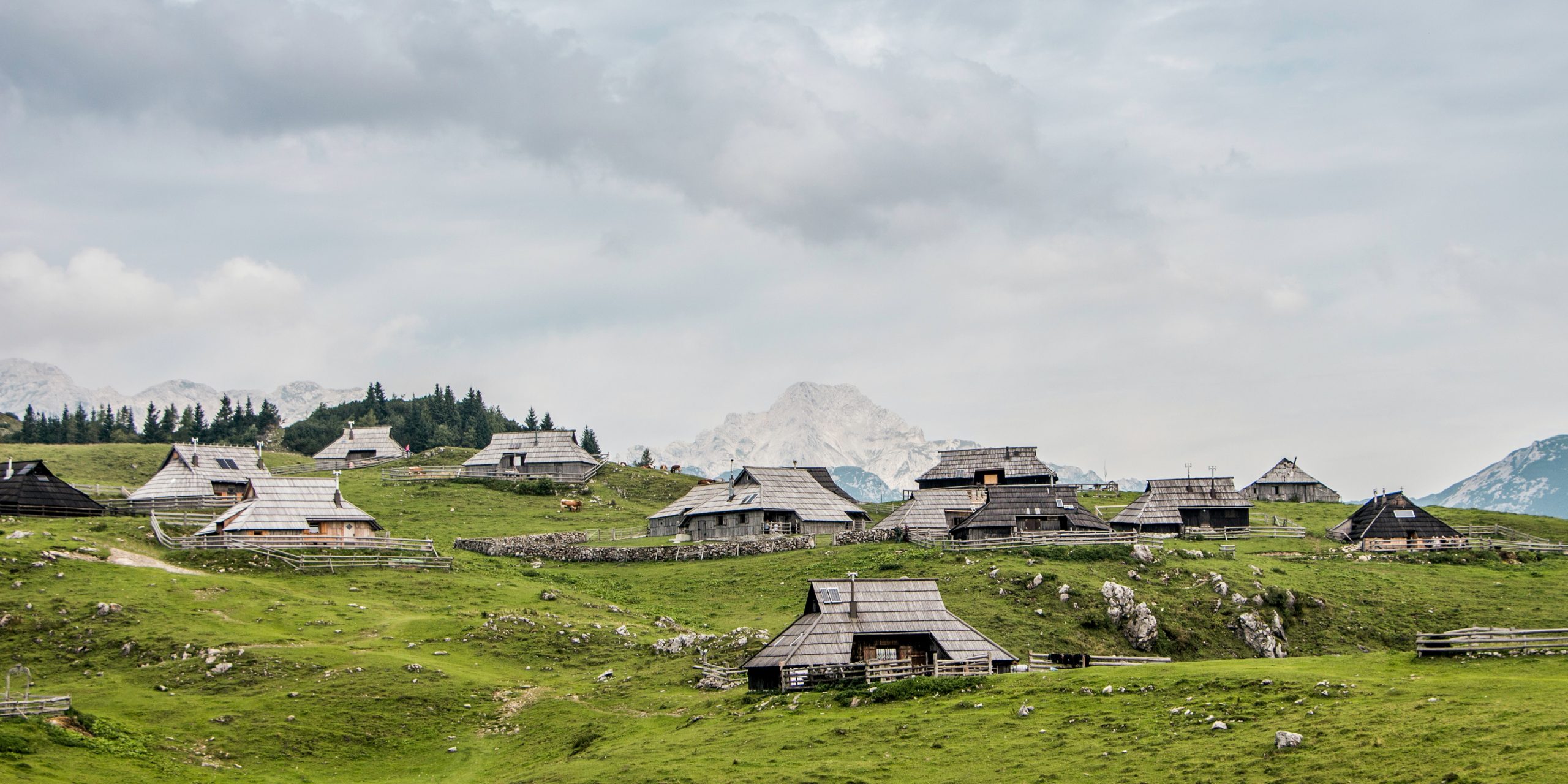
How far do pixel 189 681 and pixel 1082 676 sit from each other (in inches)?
1310

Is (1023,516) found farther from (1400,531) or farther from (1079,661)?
(1079,661)

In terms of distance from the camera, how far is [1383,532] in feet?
264

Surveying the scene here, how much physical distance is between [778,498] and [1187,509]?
1121 inches

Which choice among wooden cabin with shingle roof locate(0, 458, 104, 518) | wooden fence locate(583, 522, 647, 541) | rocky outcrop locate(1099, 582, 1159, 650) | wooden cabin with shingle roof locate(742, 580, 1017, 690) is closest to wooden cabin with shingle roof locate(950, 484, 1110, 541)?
rocky outcrop locate(1099, 582, 1159, 650)

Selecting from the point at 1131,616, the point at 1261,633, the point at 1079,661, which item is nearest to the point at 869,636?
the point at 1079,661

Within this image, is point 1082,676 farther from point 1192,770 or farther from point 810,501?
point 810,501

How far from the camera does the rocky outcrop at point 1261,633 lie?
60.8 meters

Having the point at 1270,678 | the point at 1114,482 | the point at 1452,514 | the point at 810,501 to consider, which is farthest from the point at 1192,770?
the point at 1114,482

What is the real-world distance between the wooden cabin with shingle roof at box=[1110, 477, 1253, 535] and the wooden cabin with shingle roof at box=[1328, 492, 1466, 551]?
7577mm

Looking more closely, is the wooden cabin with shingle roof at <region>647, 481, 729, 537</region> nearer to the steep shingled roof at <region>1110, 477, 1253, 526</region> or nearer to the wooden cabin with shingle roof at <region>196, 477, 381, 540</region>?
the wooden cabin with shingle roof at <region>196, 477, 381, 540</region>

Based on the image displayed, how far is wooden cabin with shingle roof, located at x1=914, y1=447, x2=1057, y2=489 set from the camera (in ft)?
353

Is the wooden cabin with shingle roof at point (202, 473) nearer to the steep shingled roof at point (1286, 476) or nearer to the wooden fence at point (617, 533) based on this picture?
the wooden fence at point (617, 533)

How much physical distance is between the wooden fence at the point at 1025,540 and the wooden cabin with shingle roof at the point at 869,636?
23843 millimetres

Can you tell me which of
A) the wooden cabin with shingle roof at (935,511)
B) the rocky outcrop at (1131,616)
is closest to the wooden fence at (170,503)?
the wooden cabin with shingle roof at (935,511)
